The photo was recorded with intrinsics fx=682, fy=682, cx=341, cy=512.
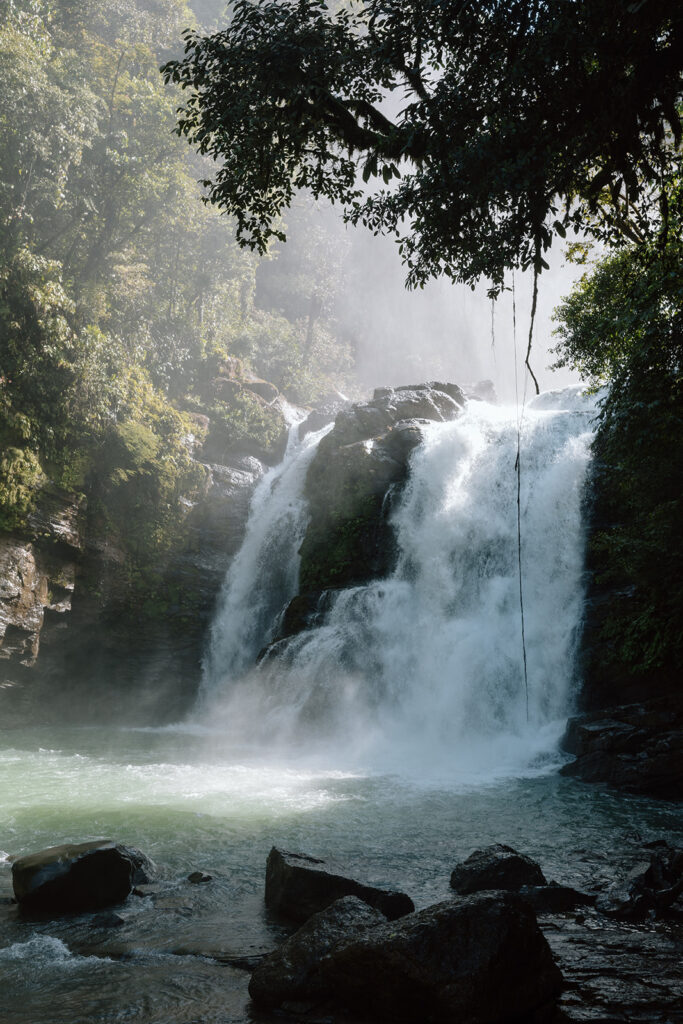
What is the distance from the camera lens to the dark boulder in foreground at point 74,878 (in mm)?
6461

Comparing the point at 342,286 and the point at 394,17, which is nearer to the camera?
the point at 394,17

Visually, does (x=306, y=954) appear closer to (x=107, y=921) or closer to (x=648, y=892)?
(x=107, y=921)

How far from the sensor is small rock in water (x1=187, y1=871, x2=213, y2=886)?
24.4 feet

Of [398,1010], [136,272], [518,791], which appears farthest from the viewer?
[136,272]

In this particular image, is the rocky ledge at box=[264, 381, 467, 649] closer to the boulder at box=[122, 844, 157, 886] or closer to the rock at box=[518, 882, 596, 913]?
the boulder at box=[122, 844, 157, 886]

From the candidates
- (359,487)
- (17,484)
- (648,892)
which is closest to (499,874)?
(648,892)

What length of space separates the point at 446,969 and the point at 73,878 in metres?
4.07

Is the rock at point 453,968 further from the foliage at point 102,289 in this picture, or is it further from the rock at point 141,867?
the foliage at point 102,289

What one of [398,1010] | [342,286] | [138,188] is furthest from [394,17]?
[342,286]

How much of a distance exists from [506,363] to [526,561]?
6086 centimetres

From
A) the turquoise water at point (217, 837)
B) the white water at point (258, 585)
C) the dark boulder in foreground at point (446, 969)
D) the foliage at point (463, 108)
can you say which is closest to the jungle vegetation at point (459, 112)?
the foliage at point (463, 108)

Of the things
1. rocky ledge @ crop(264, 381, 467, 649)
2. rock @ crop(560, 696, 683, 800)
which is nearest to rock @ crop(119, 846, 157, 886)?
rock @ crop(560, 696, 683, 800)

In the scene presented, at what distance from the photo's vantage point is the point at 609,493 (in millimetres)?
17609

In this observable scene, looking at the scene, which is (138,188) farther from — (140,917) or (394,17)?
(140,917)
